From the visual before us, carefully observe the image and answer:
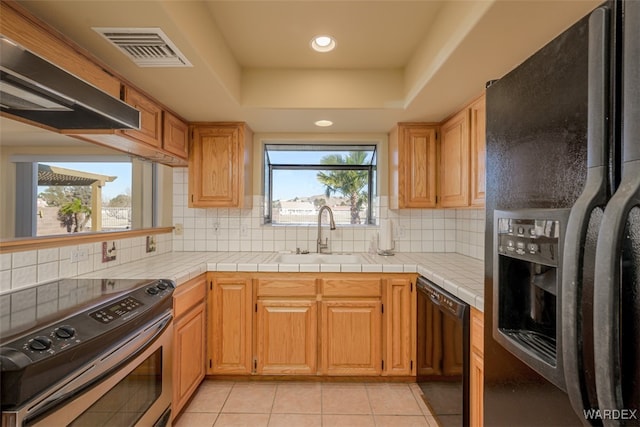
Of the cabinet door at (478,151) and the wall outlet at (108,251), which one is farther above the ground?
the cabinet door at (478,151)

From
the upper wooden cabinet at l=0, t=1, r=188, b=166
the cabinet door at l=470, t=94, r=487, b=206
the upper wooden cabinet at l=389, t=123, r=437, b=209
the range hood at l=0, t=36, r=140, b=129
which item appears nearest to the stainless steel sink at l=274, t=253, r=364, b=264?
the upper wooden cabinet at l=389, t=123, r=437, b=209

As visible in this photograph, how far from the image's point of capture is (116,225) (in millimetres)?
2070

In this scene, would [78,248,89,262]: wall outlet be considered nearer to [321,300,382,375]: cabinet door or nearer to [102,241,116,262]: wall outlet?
[102,241,116,262]: wall outlet

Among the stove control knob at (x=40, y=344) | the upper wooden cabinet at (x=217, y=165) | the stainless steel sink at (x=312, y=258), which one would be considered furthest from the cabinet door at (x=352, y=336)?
the stove control knob at (x=40, y=344)

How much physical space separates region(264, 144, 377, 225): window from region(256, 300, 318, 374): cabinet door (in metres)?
1.00

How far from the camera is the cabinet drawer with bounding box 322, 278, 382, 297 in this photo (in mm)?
2188

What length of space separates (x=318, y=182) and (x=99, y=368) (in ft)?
7.46

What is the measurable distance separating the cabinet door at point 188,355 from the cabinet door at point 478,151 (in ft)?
6.59

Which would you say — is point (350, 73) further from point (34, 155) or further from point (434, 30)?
point (34, 155)

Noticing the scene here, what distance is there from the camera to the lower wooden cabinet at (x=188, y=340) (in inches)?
69.0

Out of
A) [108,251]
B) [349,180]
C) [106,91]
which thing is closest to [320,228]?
[349,180]

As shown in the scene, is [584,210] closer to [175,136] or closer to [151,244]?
[175,136]

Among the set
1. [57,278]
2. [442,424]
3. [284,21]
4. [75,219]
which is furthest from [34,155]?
[442,424]

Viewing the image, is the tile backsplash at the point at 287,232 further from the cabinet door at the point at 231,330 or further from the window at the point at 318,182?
the cabinet door at the point at 231,330
